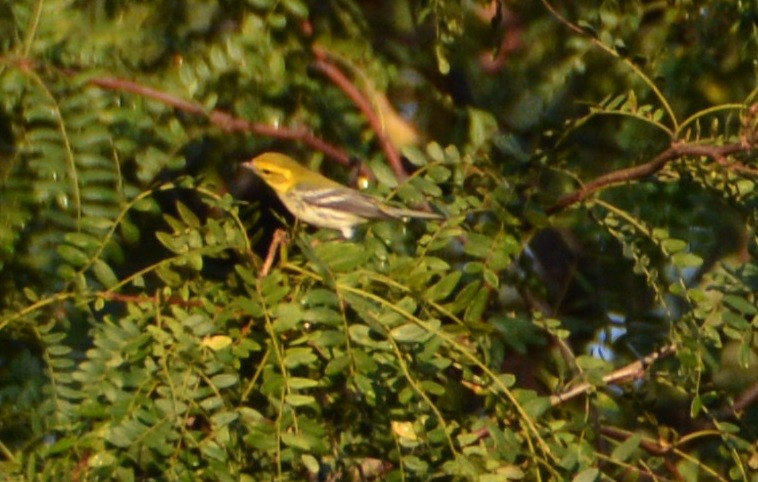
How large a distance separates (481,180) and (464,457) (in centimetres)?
57

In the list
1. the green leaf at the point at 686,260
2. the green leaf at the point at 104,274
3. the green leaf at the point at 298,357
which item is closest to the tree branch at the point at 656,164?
the green leaf at the point at 686,260

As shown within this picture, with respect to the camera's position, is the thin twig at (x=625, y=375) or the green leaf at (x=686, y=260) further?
the thin twig at (x=625, y=375)

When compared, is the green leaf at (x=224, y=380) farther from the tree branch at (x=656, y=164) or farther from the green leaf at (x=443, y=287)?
the tree branch at (x=656, y=164)

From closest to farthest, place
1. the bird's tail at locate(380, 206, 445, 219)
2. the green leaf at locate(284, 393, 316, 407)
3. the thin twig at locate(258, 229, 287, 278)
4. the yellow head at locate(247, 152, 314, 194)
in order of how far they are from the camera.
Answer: the green leaf at locate(284, 393, 316, 407), the thin twig at locate(258, 229, 287, 278), the bird's tail at locate(380, 206, 445, 219), the yellow head at locate(247, 152, 314, 194)

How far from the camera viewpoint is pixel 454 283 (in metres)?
2.01

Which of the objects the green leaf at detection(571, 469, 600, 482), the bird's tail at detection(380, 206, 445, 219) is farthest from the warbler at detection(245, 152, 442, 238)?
the green leaf at detection(571, 469, 600, 482)

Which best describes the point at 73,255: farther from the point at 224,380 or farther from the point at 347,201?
the point at 347,201

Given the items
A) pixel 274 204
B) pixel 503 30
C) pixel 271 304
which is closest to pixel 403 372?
pixel 271 304

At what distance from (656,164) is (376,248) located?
39 centimetres

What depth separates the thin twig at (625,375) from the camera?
7.39 ft

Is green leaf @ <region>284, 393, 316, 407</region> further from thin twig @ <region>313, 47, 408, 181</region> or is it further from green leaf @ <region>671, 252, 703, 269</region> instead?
thin twig @ <region>313, 47, 408, 181</region>

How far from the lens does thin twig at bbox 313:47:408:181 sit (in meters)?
2.60

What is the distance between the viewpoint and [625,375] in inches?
92.2

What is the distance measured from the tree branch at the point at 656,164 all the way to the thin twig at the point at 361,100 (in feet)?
1.41
